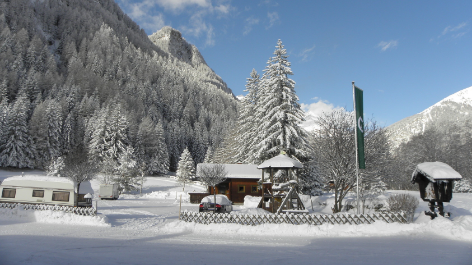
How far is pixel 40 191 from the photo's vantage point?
68.4 ft

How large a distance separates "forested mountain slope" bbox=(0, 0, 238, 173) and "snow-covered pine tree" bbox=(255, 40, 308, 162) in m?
28.1

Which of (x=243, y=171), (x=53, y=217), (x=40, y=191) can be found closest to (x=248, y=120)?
(x=243, y=171)

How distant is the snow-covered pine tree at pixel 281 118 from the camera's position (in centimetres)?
2789

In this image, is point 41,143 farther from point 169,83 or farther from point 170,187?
point 169,83

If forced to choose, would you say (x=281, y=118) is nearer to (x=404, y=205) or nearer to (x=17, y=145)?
(x=404, y=205)

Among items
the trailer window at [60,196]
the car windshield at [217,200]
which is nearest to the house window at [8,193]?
the trailer window at [60,196]

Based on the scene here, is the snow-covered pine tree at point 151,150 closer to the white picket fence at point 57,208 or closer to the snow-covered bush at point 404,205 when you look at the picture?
the white picket fence at point 57,208

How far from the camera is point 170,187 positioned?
53.9 meters

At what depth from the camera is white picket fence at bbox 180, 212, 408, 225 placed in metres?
11.9

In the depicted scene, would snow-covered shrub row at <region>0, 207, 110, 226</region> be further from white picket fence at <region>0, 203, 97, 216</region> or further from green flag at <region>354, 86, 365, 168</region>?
green flag at <region>354, 86, 365, 168</region>

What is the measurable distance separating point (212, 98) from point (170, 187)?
10654 centimetres

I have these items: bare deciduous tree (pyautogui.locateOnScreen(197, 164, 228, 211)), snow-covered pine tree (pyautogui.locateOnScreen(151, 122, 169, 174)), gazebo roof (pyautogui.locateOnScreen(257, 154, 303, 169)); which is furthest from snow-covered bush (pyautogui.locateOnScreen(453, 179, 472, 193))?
snow-covered pine tree (pyautogui.locateOnScreen(151, 122, 169, 174))

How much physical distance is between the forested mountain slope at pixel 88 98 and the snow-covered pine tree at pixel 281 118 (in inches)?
1105

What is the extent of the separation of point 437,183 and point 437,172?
19.9 inches
